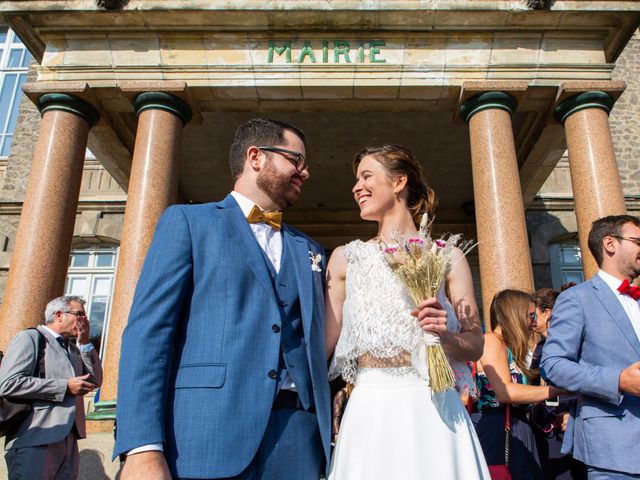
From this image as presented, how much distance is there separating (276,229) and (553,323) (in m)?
1.64

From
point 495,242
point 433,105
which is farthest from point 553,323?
point 433,105

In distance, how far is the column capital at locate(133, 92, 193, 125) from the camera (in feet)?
26.4

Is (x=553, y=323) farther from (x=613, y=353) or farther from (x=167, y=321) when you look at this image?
(x=167, y=321)

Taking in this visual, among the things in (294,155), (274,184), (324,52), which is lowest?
(274,184)

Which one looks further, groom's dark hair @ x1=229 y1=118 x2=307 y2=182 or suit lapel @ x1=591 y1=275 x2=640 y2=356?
suit lapel @ x1=591 y1=275 x2=640 y2=356

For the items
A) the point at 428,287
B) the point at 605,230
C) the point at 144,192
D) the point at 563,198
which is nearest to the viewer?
the point at 428,287

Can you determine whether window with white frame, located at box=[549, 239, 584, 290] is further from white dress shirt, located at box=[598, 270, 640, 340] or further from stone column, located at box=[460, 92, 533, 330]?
white dress shirt, located at box=[598, 270, 640, 340]

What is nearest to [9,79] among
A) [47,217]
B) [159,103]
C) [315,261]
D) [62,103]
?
[62,103]

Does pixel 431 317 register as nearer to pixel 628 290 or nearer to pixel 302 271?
pixel 302 271

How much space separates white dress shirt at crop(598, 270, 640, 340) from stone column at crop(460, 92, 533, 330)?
391cm

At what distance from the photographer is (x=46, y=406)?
14.0 feet

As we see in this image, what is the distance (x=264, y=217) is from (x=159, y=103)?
21.0 ft

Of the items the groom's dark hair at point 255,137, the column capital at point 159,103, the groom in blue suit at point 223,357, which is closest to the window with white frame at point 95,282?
the column capital at point 159,103

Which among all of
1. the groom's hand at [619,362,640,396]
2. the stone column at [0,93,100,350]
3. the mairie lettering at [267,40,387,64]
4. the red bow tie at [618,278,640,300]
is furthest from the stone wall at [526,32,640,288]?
the groom's hand at [619,362,640,396]
